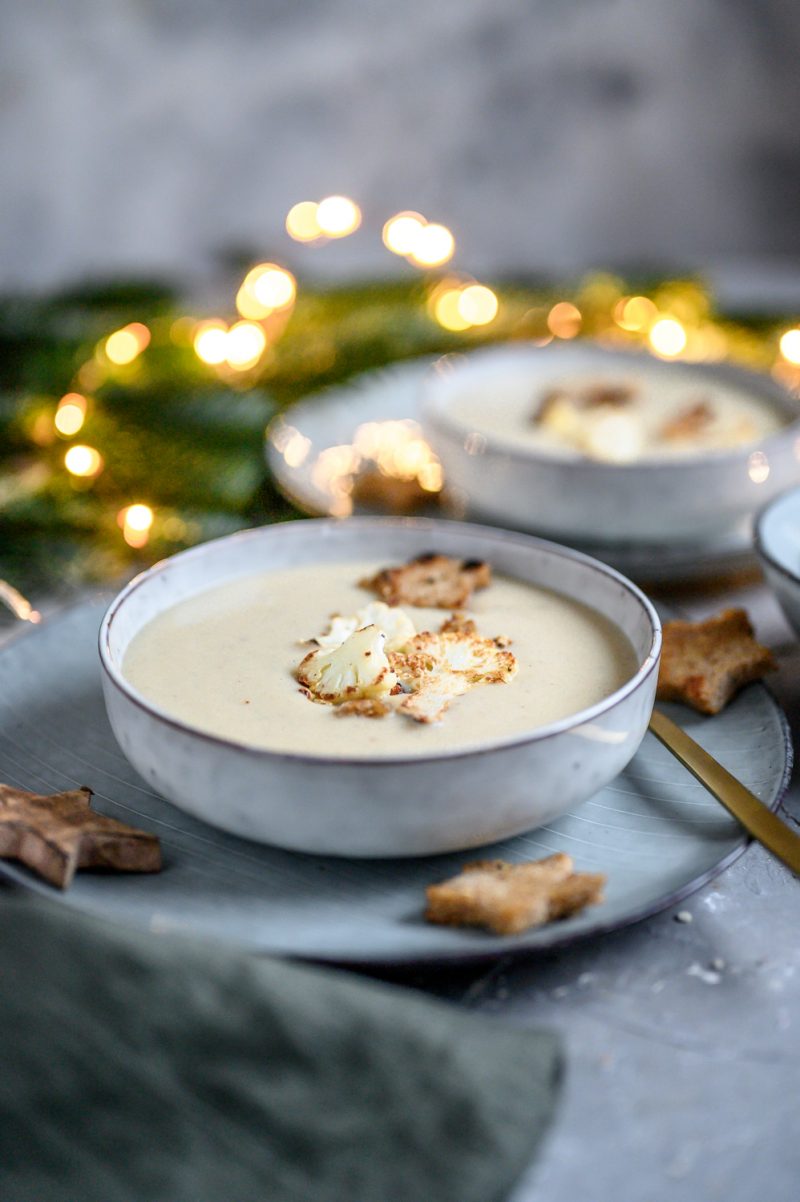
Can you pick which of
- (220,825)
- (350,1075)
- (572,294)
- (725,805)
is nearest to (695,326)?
(572,294)

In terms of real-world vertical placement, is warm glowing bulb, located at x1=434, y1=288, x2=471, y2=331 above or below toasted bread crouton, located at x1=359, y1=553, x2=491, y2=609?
below

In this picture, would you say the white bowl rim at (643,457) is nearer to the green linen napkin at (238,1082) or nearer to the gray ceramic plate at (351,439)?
the gray ceramic plate at (351,439)

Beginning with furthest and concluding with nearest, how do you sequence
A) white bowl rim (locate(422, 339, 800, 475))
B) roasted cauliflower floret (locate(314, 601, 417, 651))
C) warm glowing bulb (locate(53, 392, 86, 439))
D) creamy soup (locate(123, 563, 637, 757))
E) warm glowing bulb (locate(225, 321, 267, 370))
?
warm glowing bulb (locate(225, 321, 267, 370)), warm glowing bulb (locate(53, 392, 86, 439)), white bowl rim (locate(422, 339, 800, 475)), roasted cauliflower floret (locate(314, 601, 417, 651)), creamy soup (locate(123, 563, 637, 757))

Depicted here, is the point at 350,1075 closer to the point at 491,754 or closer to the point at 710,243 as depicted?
the point at 491,754

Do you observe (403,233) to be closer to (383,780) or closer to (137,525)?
(137,525)

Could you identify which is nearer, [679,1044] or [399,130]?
[679,1044]

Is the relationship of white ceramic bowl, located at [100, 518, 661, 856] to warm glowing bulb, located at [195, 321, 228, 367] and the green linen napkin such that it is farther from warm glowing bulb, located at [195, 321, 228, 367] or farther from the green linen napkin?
warm glowing bulb, located at [195, 321, 228, 367]

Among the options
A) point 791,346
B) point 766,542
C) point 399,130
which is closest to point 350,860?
point 766,542

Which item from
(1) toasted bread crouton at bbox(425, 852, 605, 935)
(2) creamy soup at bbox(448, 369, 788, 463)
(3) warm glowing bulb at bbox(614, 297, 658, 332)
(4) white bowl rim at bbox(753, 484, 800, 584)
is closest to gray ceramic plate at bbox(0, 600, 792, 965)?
(1) toasted bread crouton at bbox(425, 852, 605, 935)
